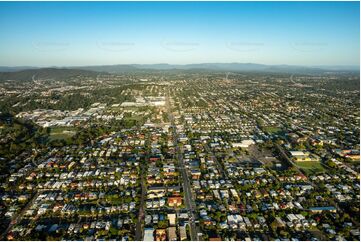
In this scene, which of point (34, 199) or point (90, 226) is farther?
point (34, 199)

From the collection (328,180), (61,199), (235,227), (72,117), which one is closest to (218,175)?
(235,227)

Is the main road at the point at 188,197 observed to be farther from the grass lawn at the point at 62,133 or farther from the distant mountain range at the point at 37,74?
the distant mountain range at the point at 37,74

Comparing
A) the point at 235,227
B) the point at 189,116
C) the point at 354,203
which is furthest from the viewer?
the point at 189,116

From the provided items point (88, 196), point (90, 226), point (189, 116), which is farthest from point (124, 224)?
point (189, 116)

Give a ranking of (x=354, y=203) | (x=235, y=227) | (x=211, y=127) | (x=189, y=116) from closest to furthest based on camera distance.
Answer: (x=235, y=227) < (x=354, y=203) < (x=211, y=127) < (x=189, y=116)

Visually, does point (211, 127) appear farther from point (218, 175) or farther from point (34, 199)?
point (34, 199)
